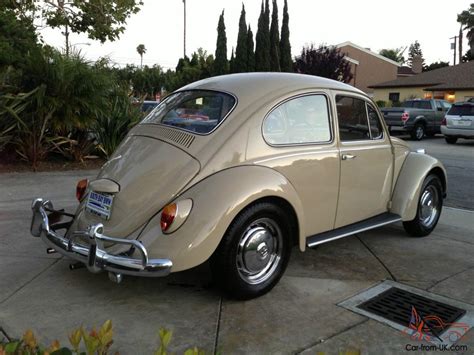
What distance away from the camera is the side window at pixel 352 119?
4469mm

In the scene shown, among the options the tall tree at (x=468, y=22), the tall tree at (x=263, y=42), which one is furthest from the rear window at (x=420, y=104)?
the tall tree at (x=468, y=22)

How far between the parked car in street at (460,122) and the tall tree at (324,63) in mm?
13091

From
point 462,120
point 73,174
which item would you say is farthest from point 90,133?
point 462,120

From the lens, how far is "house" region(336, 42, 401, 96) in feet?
143

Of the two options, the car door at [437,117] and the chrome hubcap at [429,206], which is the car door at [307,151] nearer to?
the chrome hubcap at [429,206]

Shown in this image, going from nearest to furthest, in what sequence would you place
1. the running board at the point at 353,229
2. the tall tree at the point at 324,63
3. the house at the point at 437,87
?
the running board at the point at 353,229
the tall tree at the point at 324,63
the house at the point at 437,87

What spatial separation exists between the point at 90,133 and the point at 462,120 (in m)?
13.4

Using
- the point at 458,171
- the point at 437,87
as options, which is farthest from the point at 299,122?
the point at 437,87

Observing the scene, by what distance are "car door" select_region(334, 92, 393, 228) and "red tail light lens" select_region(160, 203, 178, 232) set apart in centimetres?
178

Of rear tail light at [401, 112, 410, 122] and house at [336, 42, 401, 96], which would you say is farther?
house at [336, 42, 401, 96]

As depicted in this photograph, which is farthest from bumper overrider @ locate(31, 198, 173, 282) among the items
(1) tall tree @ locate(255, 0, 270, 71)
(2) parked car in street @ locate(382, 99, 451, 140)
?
(1) tall tree @ locate(255, 0, 270, 71)

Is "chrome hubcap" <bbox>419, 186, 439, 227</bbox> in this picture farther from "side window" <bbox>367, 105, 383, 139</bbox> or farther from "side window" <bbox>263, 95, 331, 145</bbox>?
"side window" <bbox>263, 95, 331, 145</bbox>

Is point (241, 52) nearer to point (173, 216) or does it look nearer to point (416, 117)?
point (416, 117)

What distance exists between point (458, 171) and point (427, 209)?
19.1 ft
